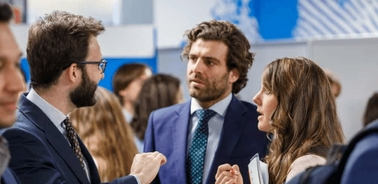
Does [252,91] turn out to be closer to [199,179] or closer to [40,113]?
[199,179]

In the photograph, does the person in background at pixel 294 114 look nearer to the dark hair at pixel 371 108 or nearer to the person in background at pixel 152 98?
the person in background at pixel 152 98

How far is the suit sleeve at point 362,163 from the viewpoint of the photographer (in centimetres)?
103

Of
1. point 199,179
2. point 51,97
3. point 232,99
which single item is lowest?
point 199,179

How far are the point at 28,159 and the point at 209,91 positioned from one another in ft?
4.33

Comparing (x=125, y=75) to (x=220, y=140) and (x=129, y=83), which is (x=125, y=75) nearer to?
(x=129, y=83)

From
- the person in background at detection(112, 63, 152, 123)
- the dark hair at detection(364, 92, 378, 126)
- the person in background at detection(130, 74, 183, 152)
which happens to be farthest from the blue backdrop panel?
the dark hair at detection(364, 92, 378, 126)

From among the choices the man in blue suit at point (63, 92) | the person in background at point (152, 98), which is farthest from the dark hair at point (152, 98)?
the man in blue suit at point (63, 92)

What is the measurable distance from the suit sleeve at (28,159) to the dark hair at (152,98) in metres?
2.91

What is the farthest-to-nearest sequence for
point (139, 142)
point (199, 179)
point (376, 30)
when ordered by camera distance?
point (376, 30)
point (139, 142)
point (199, 179)

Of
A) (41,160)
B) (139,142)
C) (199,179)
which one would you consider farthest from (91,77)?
(139,142)

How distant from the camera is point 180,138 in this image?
3359 millimetres

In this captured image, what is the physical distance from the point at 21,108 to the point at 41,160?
0.29 meters

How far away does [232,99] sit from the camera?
3508 mm

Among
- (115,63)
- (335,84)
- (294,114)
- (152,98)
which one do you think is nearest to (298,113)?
(294,114)
